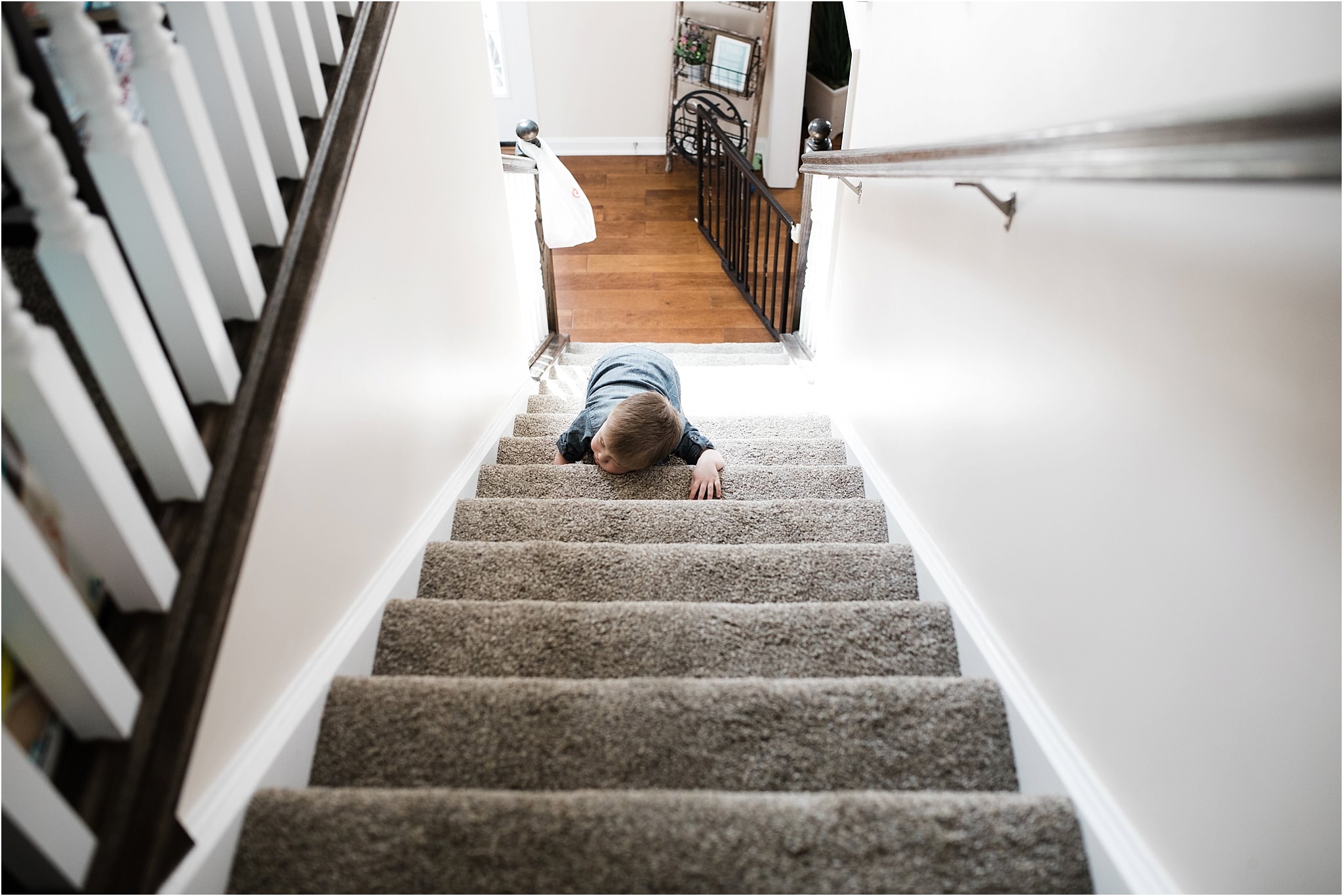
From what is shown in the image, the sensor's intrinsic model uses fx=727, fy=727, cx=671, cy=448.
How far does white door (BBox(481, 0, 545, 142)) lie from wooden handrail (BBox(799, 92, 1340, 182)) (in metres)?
5.79

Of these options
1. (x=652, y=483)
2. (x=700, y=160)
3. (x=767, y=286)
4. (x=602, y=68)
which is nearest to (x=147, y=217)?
(x=652, y=483)

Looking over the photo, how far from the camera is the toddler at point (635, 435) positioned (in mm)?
1959

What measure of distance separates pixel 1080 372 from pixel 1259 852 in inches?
23.5

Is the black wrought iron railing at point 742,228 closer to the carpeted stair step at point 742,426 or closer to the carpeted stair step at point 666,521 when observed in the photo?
the carpeted stair step at point 742,426

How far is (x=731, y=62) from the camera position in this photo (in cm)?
579

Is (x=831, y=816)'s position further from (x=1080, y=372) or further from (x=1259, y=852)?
(x=1080, y=372)

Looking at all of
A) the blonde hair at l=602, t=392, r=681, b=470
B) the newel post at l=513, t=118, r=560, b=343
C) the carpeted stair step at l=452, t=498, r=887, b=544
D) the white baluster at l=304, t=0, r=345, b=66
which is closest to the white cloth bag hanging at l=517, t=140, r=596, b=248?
the newel post at l=513, t=118, r=560, b=343

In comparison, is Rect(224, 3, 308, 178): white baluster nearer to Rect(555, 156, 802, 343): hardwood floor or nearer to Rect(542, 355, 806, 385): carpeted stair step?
Result: Rect(542, 355, 806, 385): carpeted stair step

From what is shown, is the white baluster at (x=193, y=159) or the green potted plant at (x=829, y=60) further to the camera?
the green potted plant at (x=829, y=60)

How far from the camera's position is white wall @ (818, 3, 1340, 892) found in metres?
0.69

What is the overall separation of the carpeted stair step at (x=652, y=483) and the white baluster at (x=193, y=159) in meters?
1.09

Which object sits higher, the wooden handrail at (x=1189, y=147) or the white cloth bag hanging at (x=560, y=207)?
the wooden handrail at (x=1189, y=147)

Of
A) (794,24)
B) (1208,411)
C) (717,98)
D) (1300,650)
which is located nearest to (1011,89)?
(1208,411)

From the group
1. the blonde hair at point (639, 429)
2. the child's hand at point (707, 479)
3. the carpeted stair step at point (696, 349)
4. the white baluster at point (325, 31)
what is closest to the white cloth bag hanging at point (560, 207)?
the carpeted stair step at point (696, 349)
